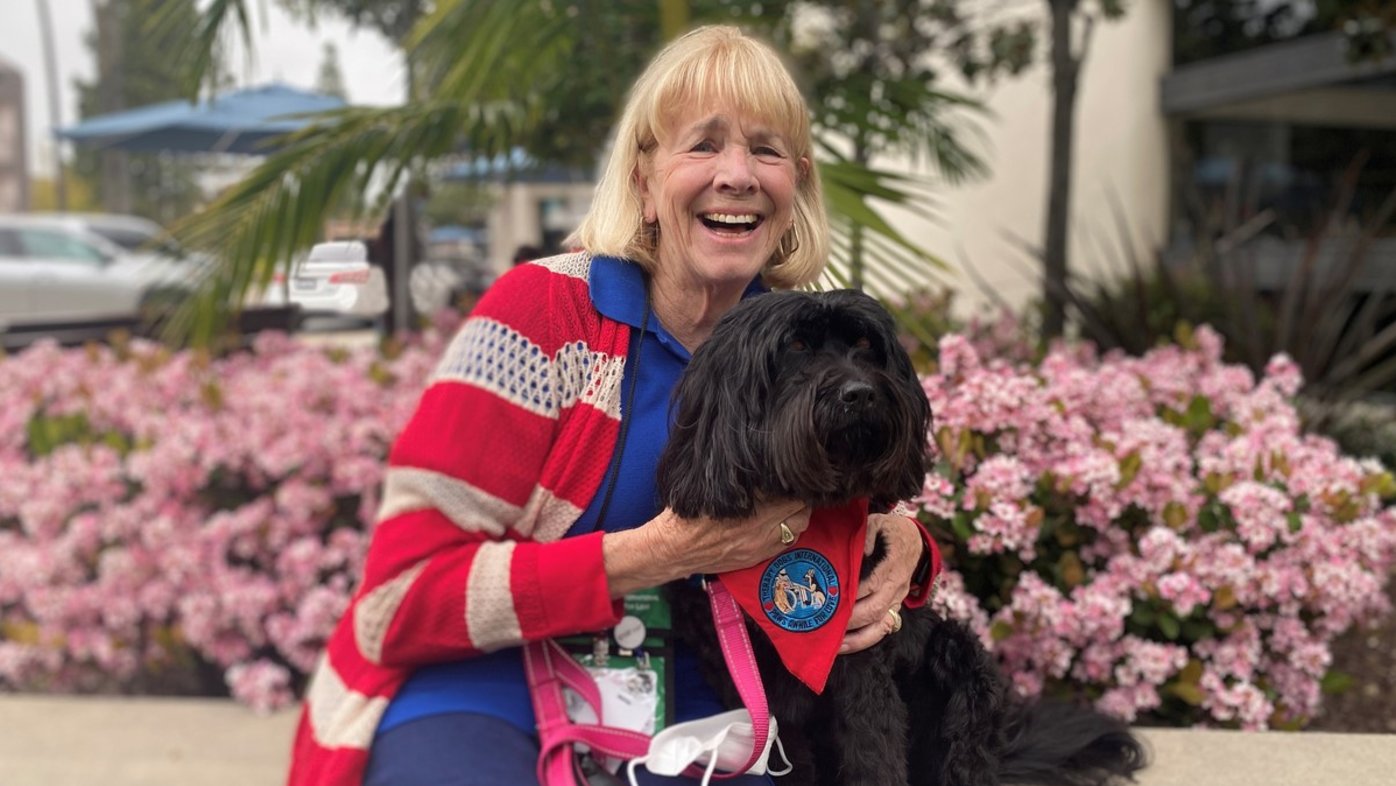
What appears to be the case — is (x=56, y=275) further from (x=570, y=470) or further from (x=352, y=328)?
(x=570, y=470)

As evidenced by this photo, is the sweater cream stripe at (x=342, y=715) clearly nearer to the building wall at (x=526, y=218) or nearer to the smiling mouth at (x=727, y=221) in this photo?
the smiling mouth at (x=727, y=221)

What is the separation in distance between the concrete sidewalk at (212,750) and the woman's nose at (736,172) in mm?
1309

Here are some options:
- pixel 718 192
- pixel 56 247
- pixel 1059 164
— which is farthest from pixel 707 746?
pixel 56 247

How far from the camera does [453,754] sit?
60.2 inches

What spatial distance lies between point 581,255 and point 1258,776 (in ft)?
5.14

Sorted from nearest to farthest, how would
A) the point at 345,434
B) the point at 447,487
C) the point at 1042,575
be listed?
the point at 447,487
the point at 1042,575
the point at 345,434

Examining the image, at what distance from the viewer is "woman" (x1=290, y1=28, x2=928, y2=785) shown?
155 centimetres

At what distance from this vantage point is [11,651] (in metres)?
3.83

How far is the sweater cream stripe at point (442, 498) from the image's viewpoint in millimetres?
1553

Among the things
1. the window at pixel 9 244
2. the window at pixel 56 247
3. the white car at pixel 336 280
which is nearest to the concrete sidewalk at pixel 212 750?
the white car at pixel 336 280

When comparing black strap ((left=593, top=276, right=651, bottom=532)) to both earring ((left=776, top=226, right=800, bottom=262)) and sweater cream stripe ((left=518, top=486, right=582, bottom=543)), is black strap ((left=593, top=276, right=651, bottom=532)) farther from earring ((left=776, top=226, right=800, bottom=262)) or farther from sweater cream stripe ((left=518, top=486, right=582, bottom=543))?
earring ((left=776, top=226, right=800, bottom=262))

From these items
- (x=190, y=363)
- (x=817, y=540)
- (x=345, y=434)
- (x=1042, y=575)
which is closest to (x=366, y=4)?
(x=190, y=363)

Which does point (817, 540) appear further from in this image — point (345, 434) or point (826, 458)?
point (345, 434)

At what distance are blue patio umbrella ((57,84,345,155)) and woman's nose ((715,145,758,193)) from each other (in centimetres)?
333
